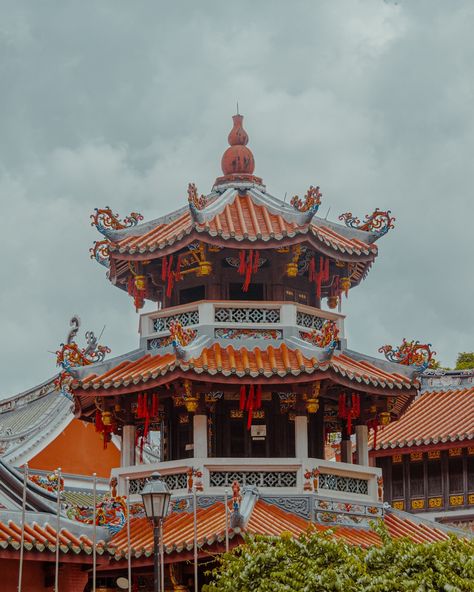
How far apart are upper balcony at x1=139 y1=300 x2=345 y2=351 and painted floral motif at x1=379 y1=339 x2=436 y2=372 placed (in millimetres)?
1523

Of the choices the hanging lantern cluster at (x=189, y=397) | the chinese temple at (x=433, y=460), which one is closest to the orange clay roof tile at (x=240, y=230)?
the hanging lantern cluster at (x=189, y=397)

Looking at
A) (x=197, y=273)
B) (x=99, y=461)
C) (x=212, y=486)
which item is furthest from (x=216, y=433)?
(x=99, y=461)

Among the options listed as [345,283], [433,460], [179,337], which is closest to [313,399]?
[179,337]

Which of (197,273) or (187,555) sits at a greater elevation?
(197,273)

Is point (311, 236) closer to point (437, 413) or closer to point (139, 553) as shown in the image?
point (139, 553)

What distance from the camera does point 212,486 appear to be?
2369 centimetres

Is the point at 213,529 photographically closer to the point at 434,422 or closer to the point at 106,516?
the point at 106,516

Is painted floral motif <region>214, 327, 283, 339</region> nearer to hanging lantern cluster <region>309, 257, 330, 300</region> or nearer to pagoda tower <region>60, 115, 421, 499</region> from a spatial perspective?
pagoda tower <region>60, 115, 421, 499</region>

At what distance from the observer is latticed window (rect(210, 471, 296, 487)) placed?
23750mm

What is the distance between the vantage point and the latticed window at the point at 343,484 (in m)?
24.2

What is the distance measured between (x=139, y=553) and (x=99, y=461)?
1574 centimetres

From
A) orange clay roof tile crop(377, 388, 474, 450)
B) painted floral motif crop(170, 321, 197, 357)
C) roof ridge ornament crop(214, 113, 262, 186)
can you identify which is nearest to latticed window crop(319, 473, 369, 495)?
painted floral motif crop(170, 321, 197, 357)

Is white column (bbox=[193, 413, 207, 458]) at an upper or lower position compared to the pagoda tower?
lower

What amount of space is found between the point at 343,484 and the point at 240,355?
3.04 m
